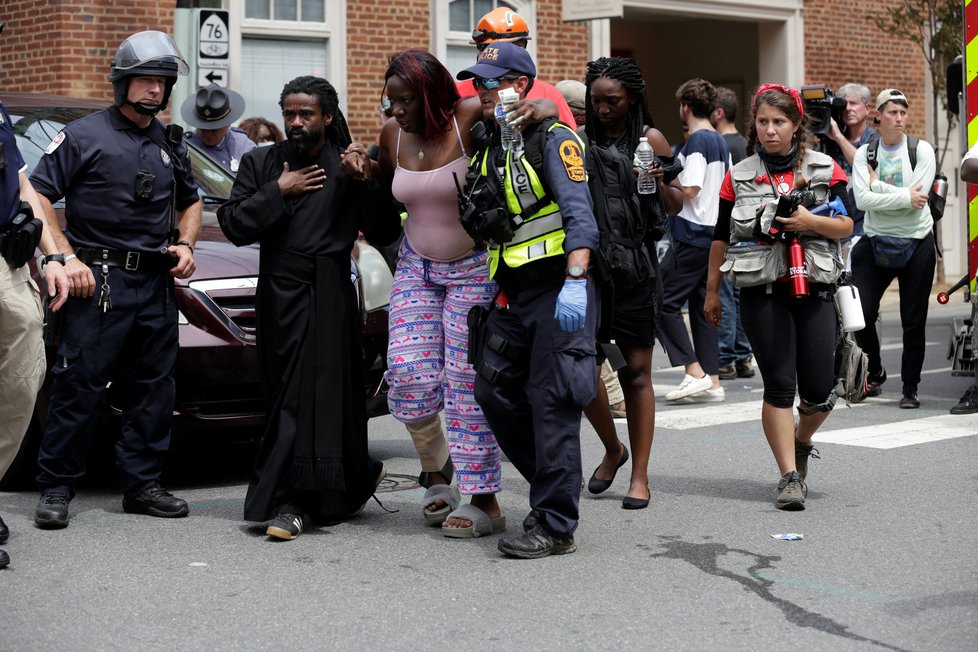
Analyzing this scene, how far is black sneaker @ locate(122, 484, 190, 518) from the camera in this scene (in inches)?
250

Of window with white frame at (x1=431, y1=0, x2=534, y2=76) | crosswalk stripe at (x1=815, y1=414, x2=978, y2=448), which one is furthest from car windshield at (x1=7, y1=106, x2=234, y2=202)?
window with white frame at (x1=431, y1=0, x2=534, y2=76)

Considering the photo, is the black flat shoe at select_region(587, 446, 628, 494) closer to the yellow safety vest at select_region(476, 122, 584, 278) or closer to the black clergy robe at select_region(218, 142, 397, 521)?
the black clergy robe at select_region(218, 142, 397, 521)

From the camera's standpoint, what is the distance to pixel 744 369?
37.0 ft

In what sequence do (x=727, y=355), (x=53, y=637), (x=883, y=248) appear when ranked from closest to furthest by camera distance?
(x=53, y=637) → (x=883, y=248) → (x=727, y=355)

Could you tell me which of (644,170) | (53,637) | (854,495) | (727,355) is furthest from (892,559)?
(727,355)

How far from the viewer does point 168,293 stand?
21.0ft

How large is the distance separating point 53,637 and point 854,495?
372 cm

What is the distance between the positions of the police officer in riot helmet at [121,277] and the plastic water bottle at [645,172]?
1.92 metres

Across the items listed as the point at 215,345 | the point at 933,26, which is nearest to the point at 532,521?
the point at 215,345

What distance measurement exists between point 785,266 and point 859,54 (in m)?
14.9

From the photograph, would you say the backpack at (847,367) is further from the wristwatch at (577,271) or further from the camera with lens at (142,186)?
Result: the camera with lens at (142,186)

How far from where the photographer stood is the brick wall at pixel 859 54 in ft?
65.4

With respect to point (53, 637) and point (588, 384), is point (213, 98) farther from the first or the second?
point (53, 637)

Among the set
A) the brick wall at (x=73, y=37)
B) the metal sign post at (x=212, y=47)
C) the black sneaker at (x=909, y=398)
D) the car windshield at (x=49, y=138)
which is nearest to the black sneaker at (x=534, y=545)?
the car windshield at (x=49, y=138)
